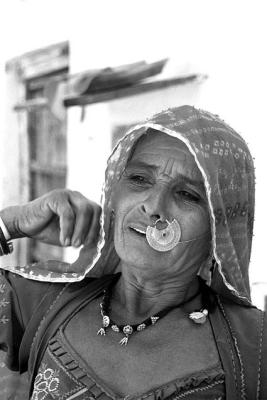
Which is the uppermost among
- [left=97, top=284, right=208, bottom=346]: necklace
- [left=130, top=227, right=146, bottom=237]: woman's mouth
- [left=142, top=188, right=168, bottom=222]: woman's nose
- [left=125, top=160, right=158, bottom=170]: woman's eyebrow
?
[left=125, top=160, right=158, bottom=170]: woman's eyebrow

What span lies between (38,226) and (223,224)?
70 cm

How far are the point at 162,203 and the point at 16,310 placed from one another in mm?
660

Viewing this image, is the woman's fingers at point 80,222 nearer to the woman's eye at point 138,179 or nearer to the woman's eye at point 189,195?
the woman's eye at point 138,179

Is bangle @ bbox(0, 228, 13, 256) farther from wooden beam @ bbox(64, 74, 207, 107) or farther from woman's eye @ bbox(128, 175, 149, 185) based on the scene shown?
wooden beam @ bbox(64, 74, 207, 107)

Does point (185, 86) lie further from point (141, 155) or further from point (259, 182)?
point (141, 155)

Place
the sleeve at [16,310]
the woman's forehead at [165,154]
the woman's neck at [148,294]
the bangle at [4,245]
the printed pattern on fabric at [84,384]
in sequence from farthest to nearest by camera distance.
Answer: the bangle at [4,245]
the sleeve at [16,310]
the woman's neck at [148,294]
the woman's forehead at [165,154]
the printed pattern on fabric at [84,384]

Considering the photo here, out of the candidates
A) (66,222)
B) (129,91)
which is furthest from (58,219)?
(129,91)

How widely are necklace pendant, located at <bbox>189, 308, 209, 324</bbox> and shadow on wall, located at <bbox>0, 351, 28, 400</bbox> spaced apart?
2.13 feet

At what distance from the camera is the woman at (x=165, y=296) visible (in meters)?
1.46

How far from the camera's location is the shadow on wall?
180 centimetres

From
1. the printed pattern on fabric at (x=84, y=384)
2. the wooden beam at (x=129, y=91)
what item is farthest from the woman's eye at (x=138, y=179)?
the wooden beam at (x=129, y=91)

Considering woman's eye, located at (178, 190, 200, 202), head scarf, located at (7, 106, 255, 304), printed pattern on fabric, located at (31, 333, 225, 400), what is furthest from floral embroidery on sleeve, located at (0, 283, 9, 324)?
woman's eye, located at (178, 190, 200, 202)

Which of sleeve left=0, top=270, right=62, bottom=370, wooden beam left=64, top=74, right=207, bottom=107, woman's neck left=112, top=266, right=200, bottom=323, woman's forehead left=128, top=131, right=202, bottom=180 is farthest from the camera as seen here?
wooden beam left=64, top=74, right=207, bottom=107

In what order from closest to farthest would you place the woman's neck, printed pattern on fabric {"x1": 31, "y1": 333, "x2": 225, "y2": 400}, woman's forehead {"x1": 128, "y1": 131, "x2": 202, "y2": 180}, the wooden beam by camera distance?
printed pattern on fabric {"x1": 31, "y1": 333, "x2": 225, "y2": 400} < woman's forehead {"x1": 128, "y1": 131, "x2": 202, "y2": 180} < the woman's neck < the wooden beam
